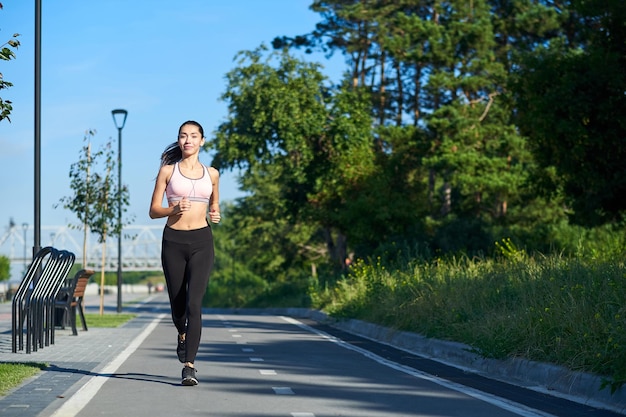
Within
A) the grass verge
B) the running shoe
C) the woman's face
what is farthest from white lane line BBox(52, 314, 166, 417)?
the woman's face

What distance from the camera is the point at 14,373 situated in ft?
36.7

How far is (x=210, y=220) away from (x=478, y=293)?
7884mm

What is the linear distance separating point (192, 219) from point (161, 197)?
0.36 meters

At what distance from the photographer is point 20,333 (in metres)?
14.5

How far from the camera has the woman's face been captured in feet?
33.6

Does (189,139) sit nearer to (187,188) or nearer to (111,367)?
(187,188)

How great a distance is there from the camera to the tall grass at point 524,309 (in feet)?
35.5

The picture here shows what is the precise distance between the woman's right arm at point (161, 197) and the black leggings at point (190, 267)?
0.55 feet

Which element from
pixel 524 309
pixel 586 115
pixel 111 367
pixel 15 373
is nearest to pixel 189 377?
pixel 15 373

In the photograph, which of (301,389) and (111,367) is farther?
(111,367)

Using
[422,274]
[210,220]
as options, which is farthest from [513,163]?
[210,220]

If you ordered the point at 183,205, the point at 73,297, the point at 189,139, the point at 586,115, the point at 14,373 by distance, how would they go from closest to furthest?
the point at 183,205, the point at 189,139, the point at 14,373, the point at 73,297, the point at 586,115

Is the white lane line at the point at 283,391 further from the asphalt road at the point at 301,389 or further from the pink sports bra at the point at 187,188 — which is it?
the pink sports bra at the point at 187,188

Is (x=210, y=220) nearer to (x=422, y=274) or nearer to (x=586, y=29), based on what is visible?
(x=422, y=274)
